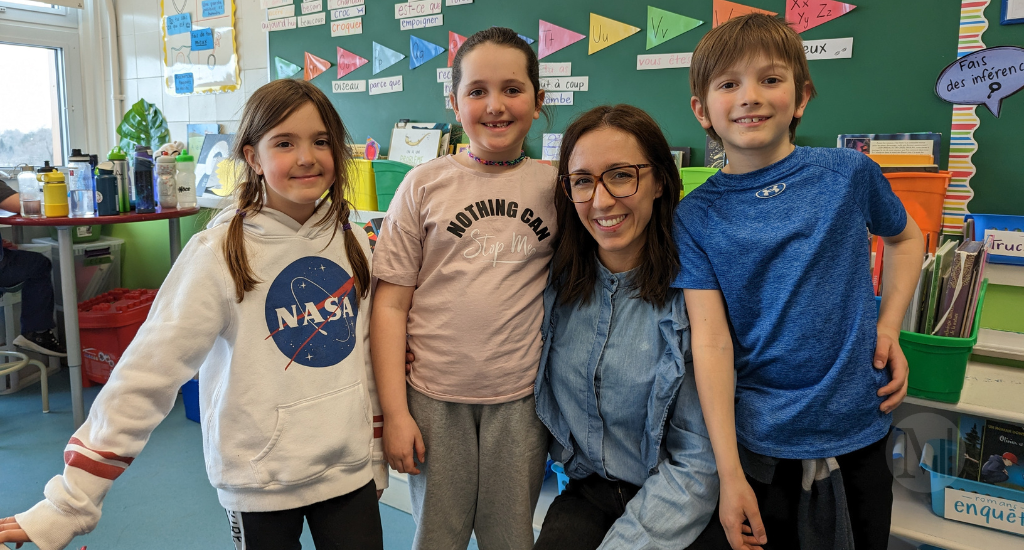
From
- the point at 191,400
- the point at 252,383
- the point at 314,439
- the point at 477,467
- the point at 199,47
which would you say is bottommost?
the point at 191,400

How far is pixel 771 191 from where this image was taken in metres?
1.09

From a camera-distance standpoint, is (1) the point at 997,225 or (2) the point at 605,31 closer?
(1) the point at 997,225

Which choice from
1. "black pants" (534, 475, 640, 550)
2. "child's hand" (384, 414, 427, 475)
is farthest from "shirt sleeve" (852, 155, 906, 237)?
"child's hand" (384, 414, 427, 475)

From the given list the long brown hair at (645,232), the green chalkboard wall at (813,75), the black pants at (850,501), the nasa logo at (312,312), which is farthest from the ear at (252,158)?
the green chalkboard wall at (813,75)

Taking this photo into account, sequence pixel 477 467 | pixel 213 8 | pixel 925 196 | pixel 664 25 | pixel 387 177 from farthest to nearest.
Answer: pixel 213 8 → pixel 387 177 → pixel 664 25 → pixel 925 196 → pixel 477 467

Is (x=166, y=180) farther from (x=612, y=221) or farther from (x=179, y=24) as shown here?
(x=612, y=221)

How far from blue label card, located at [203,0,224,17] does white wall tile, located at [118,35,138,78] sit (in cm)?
77

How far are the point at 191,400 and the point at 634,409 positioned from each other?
94.0 inches

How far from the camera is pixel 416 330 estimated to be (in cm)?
125

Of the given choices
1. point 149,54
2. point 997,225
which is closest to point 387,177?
point 997,225

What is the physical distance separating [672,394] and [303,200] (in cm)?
74

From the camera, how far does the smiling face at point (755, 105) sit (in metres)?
1.05

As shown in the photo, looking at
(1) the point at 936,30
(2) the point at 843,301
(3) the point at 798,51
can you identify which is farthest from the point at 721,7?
(2) the point at 843,301

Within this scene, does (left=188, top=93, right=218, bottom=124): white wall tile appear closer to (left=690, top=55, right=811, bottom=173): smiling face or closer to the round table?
the round table
